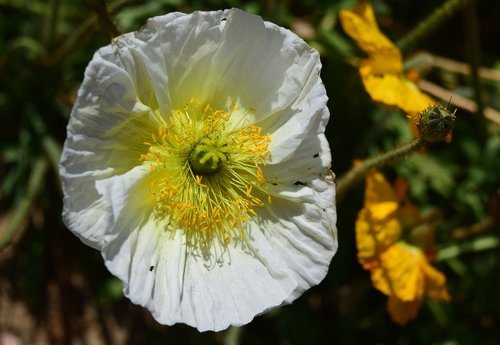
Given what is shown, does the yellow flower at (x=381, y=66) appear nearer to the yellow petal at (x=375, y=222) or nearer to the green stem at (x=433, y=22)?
the green stem at (x=433, y=22)

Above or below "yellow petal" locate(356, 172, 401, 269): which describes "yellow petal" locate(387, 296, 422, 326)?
below

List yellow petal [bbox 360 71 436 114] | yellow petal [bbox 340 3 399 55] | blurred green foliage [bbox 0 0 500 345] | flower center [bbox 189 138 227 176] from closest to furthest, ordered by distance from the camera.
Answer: flower center [bbox 189 138 227 176], yellow petal [bbox 360 71 436 114], yellow petal [bbox 340 3 399 55], blurred green foliage [bbox 0 0 500 345]

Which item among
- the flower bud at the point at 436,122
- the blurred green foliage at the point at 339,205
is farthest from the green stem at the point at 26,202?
the flower bud at the point at 436,122

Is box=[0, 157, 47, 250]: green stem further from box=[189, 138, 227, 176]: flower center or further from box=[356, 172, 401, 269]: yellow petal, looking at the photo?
box=[356, 172, 401, 269]: yellow petal

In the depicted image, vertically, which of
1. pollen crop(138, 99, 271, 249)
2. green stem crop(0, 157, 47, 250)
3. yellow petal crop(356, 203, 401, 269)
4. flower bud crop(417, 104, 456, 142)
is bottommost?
green stem crop(0, 157, 47, 250)

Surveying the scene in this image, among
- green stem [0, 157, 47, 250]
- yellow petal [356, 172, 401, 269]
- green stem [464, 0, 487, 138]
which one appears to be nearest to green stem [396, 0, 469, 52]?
green stem [464, 0, 487, 138]

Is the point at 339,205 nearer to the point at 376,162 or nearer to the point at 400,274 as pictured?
the point at 400,274

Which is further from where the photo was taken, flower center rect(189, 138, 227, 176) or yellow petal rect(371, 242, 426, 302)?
yellow petal rect(371, 242, 426, 302)
